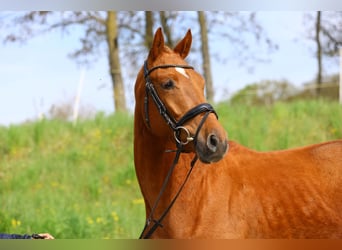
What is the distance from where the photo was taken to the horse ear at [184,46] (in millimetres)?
2850

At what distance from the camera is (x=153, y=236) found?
2768 mm

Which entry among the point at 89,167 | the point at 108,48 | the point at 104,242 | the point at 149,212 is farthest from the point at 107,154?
the point at 104,242

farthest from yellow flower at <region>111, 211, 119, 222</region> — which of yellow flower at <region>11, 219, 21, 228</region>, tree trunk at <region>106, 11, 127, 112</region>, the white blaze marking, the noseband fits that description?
the white blaze marking

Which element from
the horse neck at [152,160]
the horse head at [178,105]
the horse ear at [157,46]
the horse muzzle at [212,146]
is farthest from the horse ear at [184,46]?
the horse muzzle at [212,146]

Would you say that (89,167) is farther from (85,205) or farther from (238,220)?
(238,220)

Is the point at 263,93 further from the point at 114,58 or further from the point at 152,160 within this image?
the point at 152,160

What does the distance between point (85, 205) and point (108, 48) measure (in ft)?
9.76

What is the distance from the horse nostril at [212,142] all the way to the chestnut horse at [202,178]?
0.27 feet

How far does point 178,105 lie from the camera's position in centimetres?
259

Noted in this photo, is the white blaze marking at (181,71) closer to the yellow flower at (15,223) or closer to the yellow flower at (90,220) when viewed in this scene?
the yellow flower at (90,220)

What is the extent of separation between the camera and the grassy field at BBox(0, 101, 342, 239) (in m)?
5.79

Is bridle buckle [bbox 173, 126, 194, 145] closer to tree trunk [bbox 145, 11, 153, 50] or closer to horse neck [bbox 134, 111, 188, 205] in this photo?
horse neck [bbox 134, 111, 188, 205]

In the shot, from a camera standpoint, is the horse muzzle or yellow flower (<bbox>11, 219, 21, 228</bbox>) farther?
yellow flower (<bbox>11, 219, 21, 228</bbox>)

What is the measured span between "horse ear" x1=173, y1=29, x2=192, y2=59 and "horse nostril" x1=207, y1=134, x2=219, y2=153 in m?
0.64
